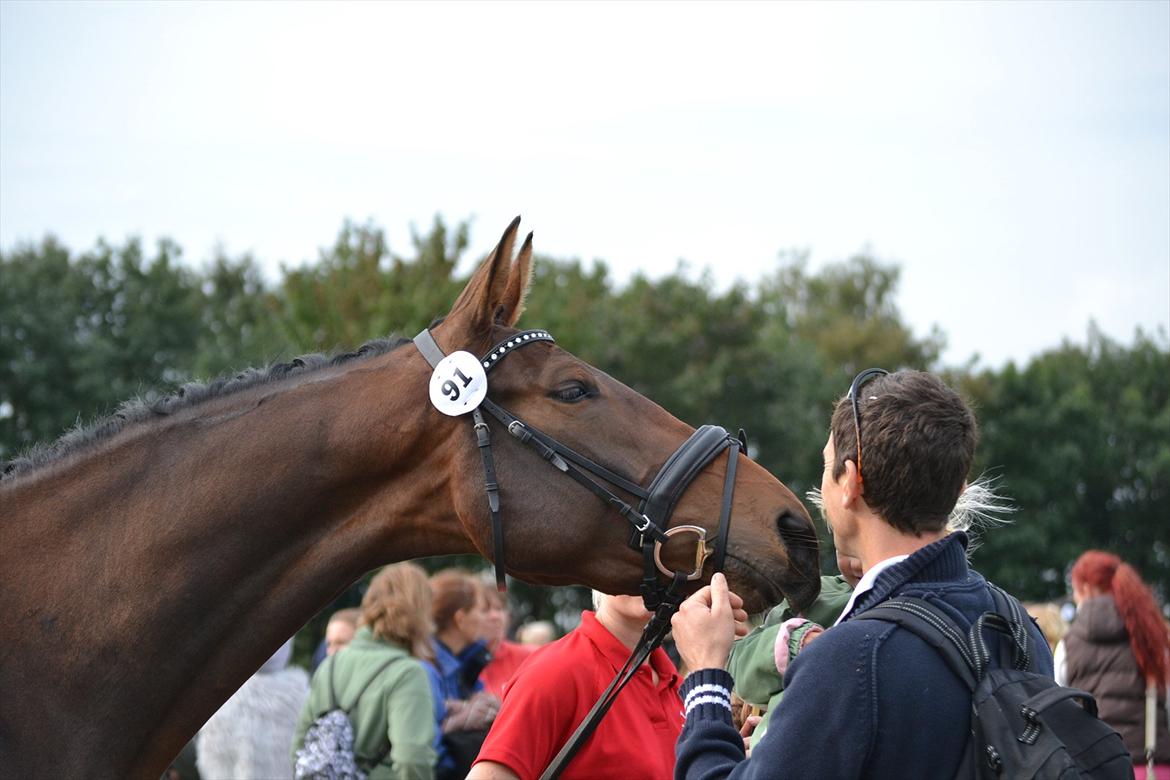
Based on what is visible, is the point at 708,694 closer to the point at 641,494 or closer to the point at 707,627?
the point at 707,627

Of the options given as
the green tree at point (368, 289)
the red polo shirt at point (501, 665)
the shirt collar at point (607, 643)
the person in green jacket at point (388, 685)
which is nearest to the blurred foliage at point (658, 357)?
the green tree at point (368, 289)

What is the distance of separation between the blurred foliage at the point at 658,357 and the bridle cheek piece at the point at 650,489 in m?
17.8

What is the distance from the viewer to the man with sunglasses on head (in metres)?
2.35

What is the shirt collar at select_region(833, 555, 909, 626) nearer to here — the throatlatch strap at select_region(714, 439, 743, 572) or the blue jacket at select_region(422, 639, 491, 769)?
the throatlatch strap at select_region(714, 439, 743, 572)

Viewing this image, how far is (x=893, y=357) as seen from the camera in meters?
46.2

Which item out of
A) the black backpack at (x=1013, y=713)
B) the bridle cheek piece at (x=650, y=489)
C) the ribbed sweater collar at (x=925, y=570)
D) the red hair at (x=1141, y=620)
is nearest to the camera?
the black backpack at (x=1013, y=713)

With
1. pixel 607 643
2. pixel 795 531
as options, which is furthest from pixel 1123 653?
pixel 795 531

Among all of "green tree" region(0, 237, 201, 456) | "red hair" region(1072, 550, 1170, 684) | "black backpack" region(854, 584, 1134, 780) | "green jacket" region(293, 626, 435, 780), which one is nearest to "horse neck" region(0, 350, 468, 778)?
"black backpack" region(854, 584, 1134, 780)

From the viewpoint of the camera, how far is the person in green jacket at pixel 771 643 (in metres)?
3.47

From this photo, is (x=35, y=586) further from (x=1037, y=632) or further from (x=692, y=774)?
(x=1037, y=632)

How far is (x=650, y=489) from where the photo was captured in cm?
332

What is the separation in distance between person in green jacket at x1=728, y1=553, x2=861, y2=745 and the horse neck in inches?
40.7

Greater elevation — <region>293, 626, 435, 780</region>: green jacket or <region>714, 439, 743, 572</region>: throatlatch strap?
<region>714, 439, 743, 572</region>: throatlatch strap

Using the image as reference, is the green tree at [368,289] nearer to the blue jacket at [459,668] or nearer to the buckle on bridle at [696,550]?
the blue jacket at [459,668]
